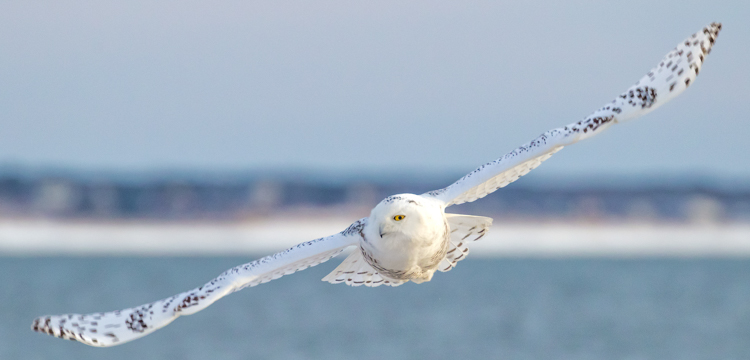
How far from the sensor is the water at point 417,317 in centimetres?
3578

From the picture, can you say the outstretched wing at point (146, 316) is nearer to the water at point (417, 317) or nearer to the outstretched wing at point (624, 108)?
the outstretched wing at point (624, 108)

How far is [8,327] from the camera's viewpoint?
42.0m

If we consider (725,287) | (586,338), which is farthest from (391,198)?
(725,287)

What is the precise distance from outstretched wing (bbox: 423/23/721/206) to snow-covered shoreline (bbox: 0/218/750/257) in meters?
76.7

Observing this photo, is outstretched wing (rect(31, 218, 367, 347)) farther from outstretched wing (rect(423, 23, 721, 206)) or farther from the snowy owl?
outstretched wing (rect(423, 23, 721, 206))

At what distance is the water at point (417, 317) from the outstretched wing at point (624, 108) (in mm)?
22213

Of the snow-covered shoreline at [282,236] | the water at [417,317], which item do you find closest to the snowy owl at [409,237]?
the water at [417,317]

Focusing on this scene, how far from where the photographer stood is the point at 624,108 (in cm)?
1127

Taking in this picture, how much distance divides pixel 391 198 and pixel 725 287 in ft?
216

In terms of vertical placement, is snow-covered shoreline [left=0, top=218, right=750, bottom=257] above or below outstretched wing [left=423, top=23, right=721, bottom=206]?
above

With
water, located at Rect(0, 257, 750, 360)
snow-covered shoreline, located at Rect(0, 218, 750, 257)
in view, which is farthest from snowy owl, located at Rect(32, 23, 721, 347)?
snow-covered shoreline, located at Rect(0, 218, 750, 257)

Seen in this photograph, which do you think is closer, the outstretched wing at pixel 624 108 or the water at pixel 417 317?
the outstretched wing at pixel 624 108

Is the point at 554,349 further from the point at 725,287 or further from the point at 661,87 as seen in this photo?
the point at 725,287

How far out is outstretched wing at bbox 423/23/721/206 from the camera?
A: 1113cm
